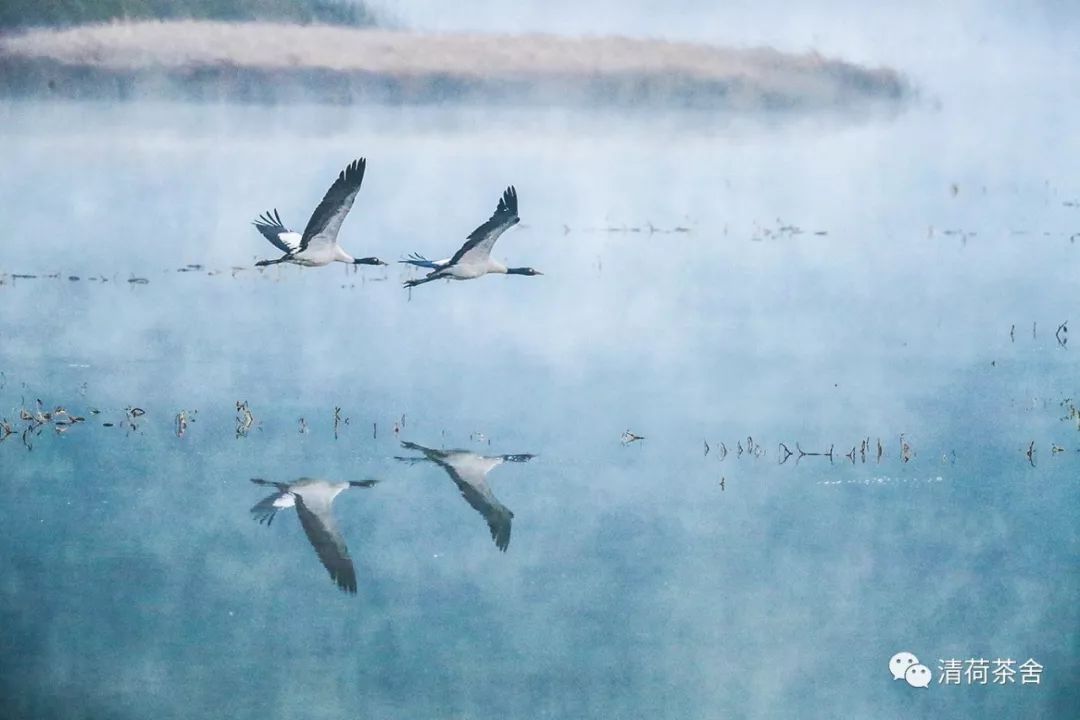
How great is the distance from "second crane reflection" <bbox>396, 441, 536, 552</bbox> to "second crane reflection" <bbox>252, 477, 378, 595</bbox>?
0.23 metres

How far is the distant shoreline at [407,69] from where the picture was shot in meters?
2.43

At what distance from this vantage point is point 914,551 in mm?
2510

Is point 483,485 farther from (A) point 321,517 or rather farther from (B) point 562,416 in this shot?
(A) point 321,517

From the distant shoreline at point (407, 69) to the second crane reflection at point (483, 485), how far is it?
35.0 inches

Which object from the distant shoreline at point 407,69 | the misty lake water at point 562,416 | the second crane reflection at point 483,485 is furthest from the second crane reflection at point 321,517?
the distant shoreline at point 407,69

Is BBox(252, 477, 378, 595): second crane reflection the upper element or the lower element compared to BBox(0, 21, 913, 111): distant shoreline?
lower

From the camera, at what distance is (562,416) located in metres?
2.52

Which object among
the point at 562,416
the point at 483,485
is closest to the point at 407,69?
the point at 562,416

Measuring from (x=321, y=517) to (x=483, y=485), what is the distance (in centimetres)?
41

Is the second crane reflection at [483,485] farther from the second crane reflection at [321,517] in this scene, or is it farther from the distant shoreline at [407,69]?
the distant shoreline at [407,69]

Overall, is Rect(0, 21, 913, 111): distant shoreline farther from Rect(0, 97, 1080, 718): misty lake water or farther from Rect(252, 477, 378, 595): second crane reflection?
Rect(252, 477, 378, 595): second crane reflection

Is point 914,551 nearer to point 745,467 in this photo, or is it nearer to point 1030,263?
point 745,467

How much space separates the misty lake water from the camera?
2.45 metres

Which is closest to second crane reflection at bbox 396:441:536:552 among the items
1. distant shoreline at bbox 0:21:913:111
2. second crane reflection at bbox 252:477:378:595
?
second crane reflection at bbox 252:477:378:595
